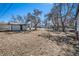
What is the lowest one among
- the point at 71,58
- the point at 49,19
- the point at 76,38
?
the point at 71,58

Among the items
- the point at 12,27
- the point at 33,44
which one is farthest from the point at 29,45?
the point at 12,27

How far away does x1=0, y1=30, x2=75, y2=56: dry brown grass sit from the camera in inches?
157

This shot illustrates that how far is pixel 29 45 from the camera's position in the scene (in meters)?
4.02

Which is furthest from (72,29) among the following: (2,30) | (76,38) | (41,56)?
(2,30)

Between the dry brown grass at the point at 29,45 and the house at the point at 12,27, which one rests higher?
the house at the point at 12,27

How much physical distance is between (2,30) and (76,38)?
46.6 inches

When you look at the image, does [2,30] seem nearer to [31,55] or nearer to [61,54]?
[31,55]

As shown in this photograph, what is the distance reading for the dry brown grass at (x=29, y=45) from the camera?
3.99 m

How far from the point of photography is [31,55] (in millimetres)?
3988

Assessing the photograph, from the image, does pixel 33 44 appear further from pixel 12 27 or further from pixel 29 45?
pixel 12 27

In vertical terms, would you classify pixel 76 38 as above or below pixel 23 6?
below

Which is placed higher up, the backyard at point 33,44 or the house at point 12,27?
the house at point 12,27

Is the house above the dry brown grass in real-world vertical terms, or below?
above

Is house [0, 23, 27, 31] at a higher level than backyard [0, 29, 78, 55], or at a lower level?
higher
